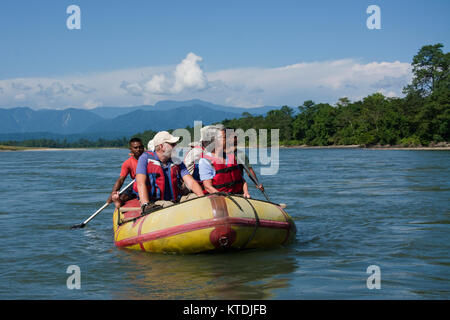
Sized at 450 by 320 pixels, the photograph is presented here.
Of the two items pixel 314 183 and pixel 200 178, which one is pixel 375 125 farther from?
pixel 200 178

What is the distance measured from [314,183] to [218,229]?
47.6 ft

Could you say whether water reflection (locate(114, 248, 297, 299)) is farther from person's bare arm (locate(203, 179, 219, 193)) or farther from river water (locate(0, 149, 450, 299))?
person's bare arm (locate(203, 179, 219, 193))

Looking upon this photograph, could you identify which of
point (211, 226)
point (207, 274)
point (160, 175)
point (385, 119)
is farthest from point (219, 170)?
point (385, 119)

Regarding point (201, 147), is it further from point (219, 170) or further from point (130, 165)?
point (130, 165)

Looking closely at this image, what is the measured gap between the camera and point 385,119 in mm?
77188

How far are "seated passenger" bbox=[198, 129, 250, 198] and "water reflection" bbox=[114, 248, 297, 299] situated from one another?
1.05 metres

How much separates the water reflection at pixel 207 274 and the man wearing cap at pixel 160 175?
0.93 m

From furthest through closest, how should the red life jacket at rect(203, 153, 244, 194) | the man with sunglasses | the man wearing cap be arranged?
the man with sunglasses
the red life jacket at rect(203, 153, 244, 194)
the man wearing cap

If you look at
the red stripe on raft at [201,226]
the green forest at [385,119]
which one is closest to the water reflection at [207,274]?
the red stripe on raft at [201,226]

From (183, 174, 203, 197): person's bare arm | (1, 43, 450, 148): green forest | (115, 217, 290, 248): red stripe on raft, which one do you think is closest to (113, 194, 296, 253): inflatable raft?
(115, 217, 290, 248): red stripe on raft

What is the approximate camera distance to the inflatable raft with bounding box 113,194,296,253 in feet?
24.3

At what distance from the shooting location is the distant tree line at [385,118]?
69.9 meters

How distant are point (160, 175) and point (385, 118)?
7402 centimetres

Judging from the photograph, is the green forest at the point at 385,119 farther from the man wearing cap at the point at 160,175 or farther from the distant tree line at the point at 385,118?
the man wearing cap at the point at 160,175
